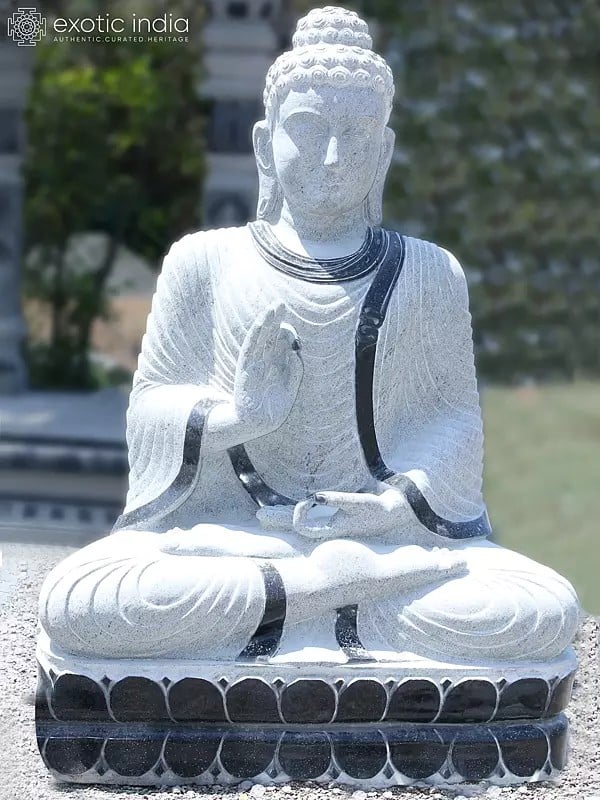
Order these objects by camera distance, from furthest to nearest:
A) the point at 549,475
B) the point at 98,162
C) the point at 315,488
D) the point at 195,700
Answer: the point at 98,162
the point at 549,475
the point at 315,488
the point at 195,700

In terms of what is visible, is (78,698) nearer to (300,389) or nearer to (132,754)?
(132,754)

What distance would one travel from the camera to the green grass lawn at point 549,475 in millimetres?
6723

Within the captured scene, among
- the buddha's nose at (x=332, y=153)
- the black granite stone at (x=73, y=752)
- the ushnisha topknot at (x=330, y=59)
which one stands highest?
the ushnisha topknot at (x=330, y=59)

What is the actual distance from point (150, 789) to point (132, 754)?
98mm

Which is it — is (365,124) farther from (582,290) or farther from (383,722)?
(582,290)

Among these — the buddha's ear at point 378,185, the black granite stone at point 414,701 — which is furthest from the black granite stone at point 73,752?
the buddha's ear at point 378,185

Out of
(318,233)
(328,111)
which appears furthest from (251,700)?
(328,111)

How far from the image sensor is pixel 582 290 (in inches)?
419

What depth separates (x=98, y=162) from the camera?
31.7 feet

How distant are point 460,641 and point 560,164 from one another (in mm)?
7250

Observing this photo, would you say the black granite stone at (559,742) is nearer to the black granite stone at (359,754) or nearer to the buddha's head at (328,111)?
the black granite stone at (359,754)

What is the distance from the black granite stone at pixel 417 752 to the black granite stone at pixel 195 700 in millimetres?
447

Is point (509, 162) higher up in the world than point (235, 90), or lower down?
lower down

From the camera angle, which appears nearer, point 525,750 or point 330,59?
point 525,750
